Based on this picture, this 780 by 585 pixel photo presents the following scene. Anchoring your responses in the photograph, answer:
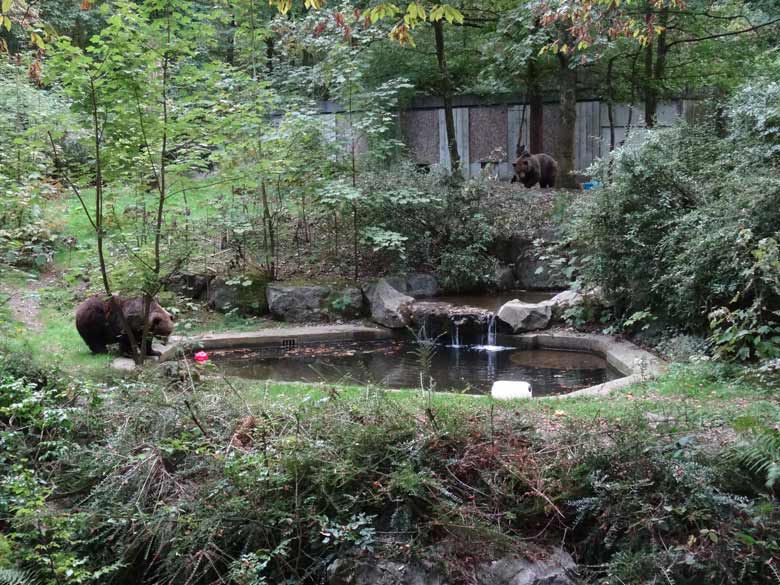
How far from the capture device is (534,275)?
14.0 metres

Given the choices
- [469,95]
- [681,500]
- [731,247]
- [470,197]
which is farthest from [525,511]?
[469,95]

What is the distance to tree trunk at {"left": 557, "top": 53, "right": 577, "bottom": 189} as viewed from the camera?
16.2 metres

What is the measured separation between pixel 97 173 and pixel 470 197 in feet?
26.8

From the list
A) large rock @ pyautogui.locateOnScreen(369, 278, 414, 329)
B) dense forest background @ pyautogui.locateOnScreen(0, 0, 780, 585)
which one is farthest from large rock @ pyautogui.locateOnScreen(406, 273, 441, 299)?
large rock @ pyautogui.locateOnScreen(369, 278, 414, 329)

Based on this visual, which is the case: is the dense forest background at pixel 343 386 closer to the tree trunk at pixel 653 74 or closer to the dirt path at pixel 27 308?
the dirt path at pixel 27 308

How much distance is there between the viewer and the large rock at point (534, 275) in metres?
13.7

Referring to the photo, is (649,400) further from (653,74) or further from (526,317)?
(653,74)

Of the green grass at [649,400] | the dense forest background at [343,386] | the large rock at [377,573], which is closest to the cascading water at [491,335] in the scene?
the dense forest background at [343,386]

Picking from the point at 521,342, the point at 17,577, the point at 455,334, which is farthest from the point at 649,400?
the point at 17,577

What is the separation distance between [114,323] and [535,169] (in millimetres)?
10729

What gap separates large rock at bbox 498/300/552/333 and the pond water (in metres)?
0.43

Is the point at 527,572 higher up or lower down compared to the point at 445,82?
lower down

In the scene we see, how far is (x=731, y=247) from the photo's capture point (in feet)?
26.2

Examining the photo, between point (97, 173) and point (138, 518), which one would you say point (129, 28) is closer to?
point (97, 173)
